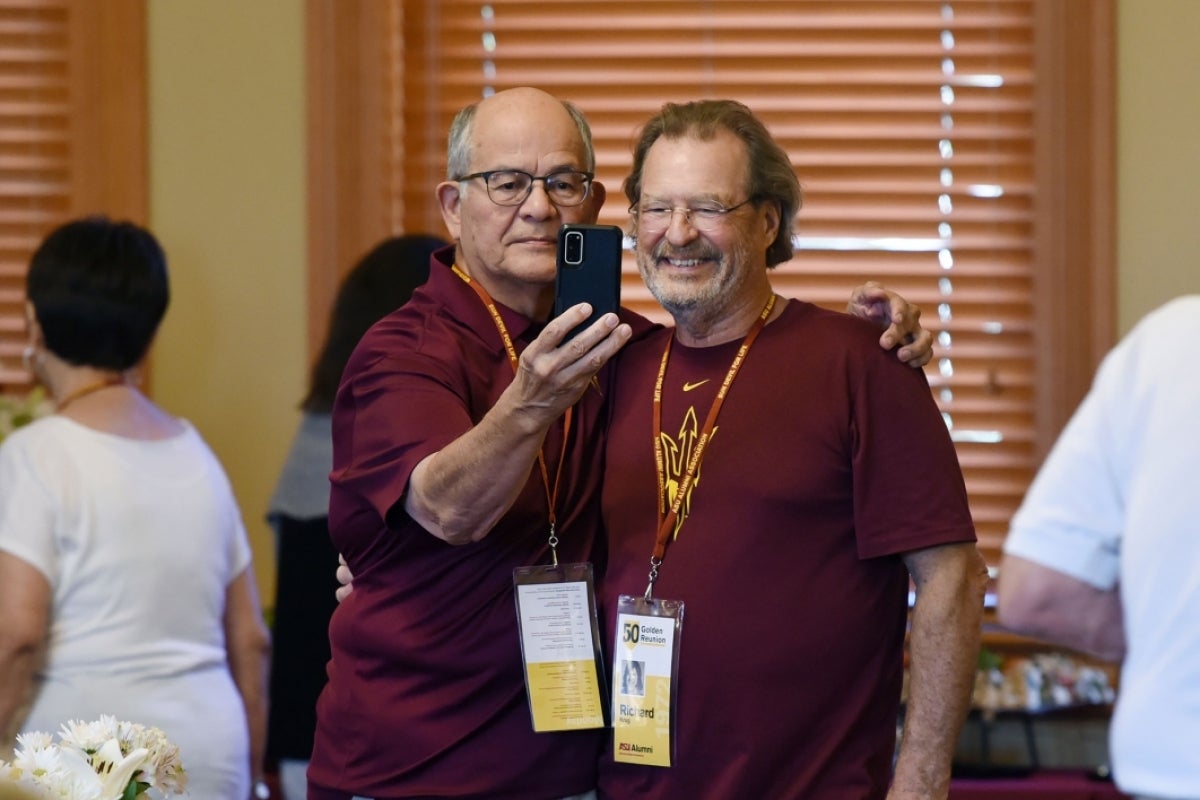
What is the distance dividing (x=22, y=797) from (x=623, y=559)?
4.42ft

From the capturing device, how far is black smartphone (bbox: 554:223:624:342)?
192 centimetres

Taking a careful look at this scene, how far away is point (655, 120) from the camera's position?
7.48 feet

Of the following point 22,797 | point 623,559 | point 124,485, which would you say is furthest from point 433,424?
point 22,797

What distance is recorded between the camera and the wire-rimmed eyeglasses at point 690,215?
217cm

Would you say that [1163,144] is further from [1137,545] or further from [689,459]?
[1137,545]

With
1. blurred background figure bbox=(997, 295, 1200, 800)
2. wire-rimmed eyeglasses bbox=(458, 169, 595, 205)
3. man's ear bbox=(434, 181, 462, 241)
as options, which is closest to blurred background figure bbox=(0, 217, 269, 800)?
man's ear bbox=(434, 181, 462, 241)

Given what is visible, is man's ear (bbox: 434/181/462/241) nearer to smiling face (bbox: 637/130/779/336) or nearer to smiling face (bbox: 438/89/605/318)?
smiling face (bbox: 438/89/605/318)

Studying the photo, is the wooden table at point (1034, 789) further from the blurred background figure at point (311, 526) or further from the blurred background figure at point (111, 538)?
the blurred background figure at point (111, 538)

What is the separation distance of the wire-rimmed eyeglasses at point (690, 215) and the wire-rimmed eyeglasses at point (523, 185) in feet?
0.36

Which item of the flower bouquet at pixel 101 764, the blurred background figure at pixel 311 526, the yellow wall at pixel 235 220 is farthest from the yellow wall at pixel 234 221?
the flower bouquet at pixel 101 764

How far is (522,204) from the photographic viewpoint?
218 cm

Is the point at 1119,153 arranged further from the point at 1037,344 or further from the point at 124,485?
the point at 124,485

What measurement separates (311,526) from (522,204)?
1103 millimetres

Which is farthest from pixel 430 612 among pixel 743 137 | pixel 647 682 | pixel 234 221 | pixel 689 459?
pixel 234 221
